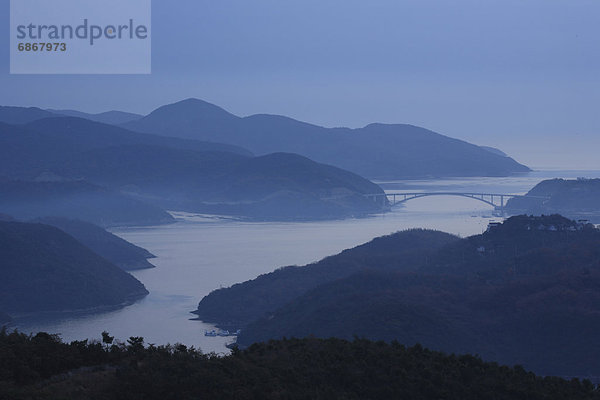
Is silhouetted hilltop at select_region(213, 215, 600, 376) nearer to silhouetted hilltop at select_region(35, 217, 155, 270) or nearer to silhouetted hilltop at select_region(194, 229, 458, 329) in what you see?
silhouetted hilltop at select_region(194, 229, 458, 329)

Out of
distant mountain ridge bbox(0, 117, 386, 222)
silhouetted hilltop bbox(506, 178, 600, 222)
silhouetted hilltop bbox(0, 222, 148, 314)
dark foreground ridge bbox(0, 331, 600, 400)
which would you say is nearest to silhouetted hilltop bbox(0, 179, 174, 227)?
distant mountain ridge bbox(0, 117, 386, 222)

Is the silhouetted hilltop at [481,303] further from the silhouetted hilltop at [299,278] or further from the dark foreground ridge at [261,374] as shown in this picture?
the dark foreground ridge at [261,374]

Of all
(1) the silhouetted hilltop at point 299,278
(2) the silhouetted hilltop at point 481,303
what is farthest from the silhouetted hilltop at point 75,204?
(2) the silhouetted hilltop at point 481,303

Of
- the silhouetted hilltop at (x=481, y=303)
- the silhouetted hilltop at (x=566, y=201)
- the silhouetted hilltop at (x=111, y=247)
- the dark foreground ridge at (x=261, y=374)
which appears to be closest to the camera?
the dark foreground ridge at (x=261, y=374)

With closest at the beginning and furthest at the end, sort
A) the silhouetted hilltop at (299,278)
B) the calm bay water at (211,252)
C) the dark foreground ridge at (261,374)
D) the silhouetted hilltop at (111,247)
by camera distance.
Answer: the dark foreground ridge at (261,374), the calm bay water at (211,252), the silhouetted hilltop at (299,278), the silhouetted hilltop at (111,247)

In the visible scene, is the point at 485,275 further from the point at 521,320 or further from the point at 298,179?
the point at 298,179

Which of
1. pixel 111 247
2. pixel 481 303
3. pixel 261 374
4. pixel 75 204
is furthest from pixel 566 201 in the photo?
pixel 261 374

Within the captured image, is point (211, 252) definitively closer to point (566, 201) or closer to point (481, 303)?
point (481, 303)
